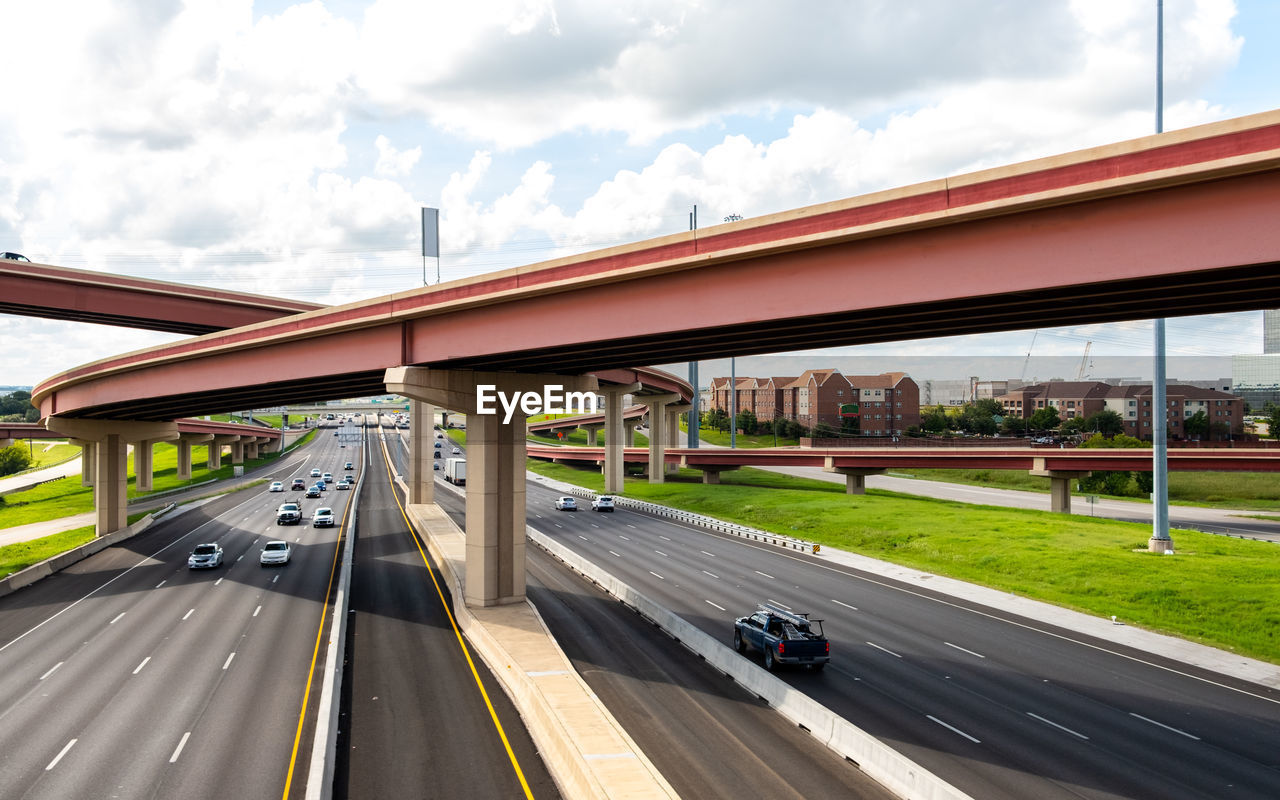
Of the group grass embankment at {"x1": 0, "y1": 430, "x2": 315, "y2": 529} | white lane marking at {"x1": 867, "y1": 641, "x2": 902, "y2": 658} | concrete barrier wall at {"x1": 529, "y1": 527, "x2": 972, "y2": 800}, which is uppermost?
concrete barrier wall at {"x1": 529, "y1": 527, "x2": 972, "y2": 800}

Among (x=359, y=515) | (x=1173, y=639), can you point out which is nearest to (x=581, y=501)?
(x=359, y=515)

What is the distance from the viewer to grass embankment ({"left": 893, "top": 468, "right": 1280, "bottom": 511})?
261ft

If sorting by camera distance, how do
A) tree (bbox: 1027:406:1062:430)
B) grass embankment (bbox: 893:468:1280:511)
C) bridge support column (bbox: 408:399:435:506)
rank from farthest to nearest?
1. tree (bbox: 1027:406:1062:430)
2. grass embankment (bbox: 893:468:1280:511)
3. bridge support column (bbox: 408:399:435:506)

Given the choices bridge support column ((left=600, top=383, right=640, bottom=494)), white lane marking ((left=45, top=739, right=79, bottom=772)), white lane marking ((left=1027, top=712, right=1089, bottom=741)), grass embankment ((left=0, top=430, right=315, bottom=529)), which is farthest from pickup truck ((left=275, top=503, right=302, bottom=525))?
white lane marking ((left=1027, top=712, right=1089, bottom=741))

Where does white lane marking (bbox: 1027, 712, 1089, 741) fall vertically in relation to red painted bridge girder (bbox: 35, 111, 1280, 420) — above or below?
below

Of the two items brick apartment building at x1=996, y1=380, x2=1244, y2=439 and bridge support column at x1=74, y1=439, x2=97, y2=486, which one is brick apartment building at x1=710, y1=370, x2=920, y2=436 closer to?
brick apartment building at x1=996, y1=380, x2=1244, y2=439

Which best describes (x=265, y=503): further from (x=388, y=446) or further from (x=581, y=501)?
(x=388, y=446)

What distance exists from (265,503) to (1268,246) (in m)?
80.1

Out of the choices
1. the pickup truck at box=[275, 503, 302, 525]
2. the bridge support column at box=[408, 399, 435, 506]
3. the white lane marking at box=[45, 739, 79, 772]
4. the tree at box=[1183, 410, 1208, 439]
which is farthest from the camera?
the tree at box=[1183, 410, 1208, 439]

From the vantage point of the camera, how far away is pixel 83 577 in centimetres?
4084

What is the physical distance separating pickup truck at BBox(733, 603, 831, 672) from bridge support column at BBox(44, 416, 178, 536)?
4785 cm

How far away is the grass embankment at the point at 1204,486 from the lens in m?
79.4

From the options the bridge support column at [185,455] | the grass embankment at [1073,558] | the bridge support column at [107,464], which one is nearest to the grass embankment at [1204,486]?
the grass embankment at [1073,558]

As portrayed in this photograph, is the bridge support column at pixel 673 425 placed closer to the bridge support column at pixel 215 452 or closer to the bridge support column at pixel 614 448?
the bridge support column at pixel 614 448
